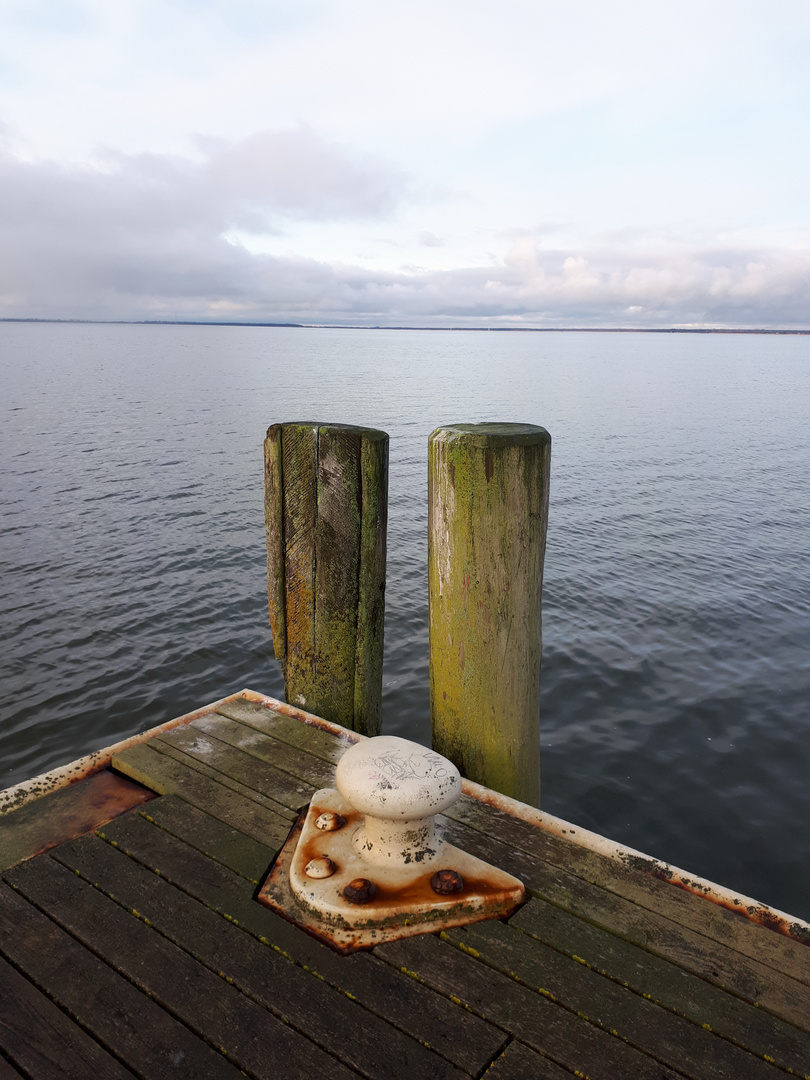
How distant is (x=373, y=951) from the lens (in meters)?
2.40

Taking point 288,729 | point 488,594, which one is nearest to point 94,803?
point 288,729

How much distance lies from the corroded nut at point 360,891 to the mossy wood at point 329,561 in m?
1.40

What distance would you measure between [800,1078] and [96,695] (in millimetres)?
7221

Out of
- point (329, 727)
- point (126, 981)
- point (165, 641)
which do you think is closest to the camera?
point (126, 981)

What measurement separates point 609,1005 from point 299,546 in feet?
8.02

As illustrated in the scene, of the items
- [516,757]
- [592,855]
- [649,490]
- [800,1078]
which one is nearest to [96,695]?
[516,757]

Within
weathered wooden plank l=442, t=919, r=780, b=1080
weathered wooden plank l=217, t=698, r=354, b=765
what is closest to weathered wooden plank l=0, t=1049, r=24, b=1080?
weathered wooden plank l=442, t=919, r=780, b=1080

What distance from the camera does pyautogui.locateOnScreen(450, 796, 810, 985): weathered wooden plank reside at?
242 cm

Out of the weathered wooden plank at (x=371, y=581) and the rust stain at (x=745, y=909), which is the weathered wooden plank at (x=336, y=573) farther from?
the rust stain at (x=745, y=909)

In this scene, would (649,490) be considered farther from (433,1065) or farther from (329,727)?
(433,1065)

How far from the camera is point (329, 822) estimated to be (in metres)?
2.99

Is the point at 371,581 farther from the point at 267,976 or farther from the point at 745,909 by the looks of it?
the point at 745,909

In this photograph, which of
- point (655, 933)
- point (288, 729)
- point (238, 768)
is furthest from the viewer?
point (288, 729)

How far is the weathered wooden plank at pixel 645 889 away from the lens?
242 centimetres
